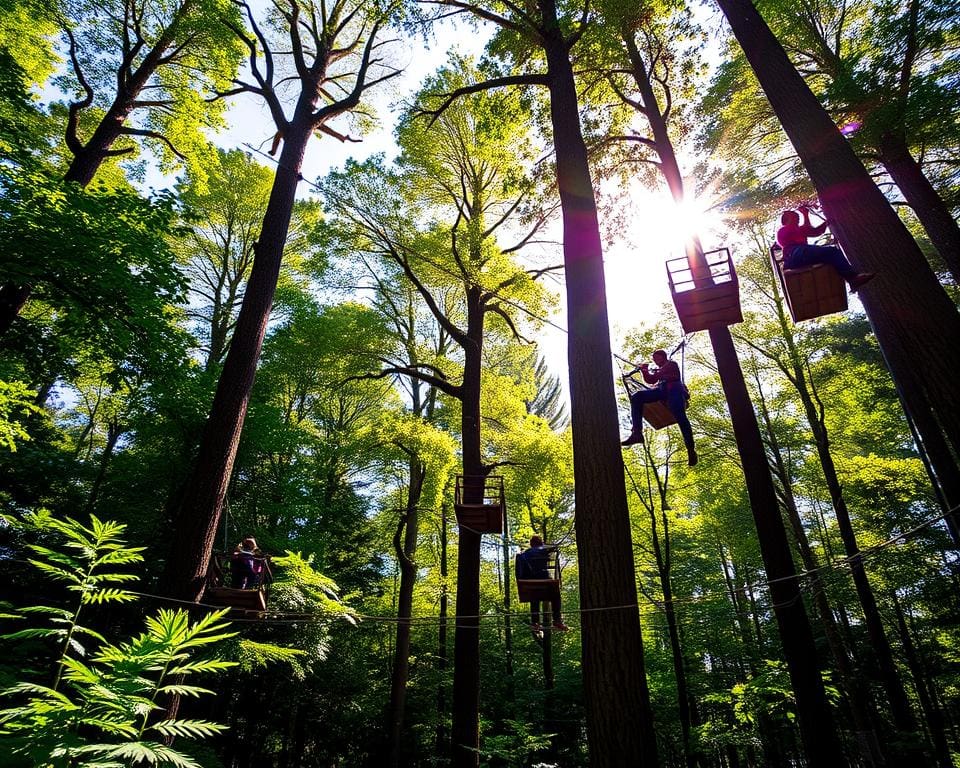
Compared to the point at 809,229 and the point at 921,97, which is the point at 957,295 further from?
the point at 809,229

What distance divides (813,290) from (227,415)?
270 inches

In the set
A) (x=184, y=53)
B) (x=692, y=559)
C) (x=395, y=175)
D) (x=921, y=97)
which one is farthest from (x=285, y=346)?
(x=692, y=559)

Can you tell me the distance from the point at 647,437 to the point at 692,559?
431 inches

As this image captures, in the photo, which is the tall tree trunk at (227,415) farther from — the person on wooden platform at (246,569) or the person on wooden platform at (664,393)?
the person on wooden platform at (664,393)

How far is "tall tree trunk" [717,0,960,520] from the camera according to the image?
3814 millimetres

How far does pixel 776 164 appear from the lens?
11070 millimetres

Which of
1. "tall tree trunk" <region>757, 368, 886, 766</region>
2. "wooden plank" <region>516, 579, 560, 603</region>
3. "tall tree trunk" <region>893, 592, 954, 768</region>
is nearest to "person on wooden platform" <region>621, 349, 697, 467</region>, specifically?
"wooden plank" <region>516, 579, 560, 603</region>

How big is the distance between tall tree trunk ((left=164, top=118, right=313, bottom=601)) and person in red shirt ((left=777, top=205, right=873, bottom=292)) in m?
6.49

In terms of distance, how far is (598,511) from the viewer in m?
4.07

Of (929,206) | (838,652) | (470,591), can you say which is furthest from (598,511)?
(838,652)

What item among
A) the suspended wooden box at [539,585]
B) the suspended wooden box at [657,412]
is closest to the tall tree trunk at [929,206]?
the suspended wooden box at [657,412]

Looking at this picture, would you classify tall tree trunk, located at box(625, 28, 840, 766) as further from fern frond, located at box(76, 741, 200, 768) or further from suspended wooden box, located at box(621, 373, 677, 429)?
fern frond, located at box(76, 741, 200, 768)

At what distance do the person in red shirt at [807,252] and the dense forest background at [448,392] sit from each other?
15 centimetres

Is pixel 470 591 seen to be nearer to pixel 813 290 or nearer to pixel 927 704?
pixel 813 290
